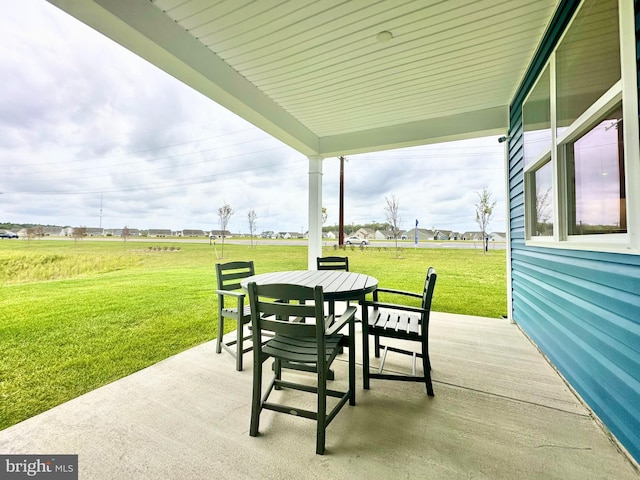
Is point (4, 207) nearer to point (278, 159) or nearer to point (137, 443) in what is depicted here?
point (137, 443)

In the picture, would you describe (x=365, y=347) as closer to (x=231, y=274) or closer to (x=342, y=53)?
(x=231, y=274)

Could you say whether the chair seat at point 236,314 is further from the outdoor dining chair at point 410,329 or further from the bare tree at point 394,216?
the bare tree at point 394,216

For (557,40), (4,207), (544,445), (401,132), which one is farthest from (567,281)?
(4,207)

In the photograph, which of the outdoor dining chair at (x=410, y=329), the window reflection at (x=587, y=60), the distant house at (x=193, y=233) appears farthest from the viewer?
the distant house at (x=193, y=233)

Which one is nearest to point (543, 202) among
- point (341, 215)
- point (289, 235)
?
point (341, 215)

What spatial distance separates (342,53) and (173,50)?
56.7 inches

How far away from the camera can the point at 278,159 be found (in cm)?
669

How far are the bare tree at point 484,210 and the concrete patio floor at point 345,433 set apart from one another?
10.8 ft

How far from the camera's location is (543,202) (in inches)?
101

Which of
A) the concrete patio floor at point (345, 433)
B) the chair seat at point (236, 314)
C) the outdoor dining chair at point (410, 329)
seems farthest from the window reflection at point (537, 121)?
the chair seat at point (236, 314)

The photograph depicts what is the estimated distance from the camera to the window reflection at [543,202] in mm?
2359

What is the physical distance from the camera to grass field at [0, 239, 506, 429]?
217 centimetres

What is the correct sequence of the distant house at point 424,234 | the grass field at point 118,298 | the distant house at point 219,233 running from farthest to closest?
the distant house at point 424,234 < the distant house at point 219,233 < the grass field at point 118,298

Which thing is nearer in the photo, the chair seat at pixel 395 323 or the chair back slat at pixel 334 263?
the chair seat at pixel 395 323
